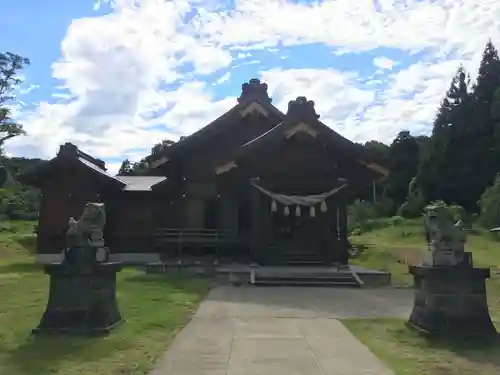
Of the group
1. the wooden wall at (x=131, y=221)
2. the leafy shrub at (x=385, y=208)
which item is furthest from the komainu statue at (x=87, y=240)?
the leafy shrub at (x=385, y=208)

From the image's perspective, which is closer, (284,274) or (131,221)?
(284,274)

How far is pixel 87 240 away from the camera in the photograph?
28.7 feet

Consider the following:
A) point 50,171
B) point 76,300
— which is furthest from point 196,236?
point 76,300

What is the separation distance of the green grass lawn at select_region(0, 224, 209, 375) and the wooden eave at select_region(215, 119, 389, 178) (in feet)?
17.2

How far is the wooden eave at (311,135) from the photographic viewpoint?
19250mm

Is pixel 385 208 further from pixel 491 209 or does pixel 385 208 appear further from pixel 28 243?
pixel 28 243

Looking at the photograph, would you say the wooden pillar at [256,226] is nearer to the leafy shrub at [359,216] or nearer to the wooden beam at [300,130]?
the wooden beam at [300,130]

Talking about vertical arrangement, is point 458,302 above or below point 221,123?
below

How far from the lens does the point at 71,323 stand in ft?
27.7

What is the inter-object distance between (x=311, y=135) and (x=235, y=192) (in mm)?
4018

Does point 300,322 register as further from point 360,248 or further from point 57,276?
point 360,248

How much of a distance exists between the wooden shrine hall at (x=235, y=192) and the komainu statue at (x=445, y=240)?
33.4ft

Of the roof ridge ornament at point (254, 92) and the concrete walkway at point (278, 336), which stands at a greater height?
the roof ridge ornament at point (254, 92)

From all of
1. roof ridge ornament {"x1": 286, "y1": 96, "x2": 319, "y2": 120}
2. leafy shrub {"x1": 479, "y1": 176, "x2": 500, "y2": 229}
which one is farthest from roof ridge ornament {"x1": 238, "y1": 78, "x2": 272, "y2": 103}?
leafy shrub {"x1": 479, "y1": 176, "x2": 500, "y2": 229}
